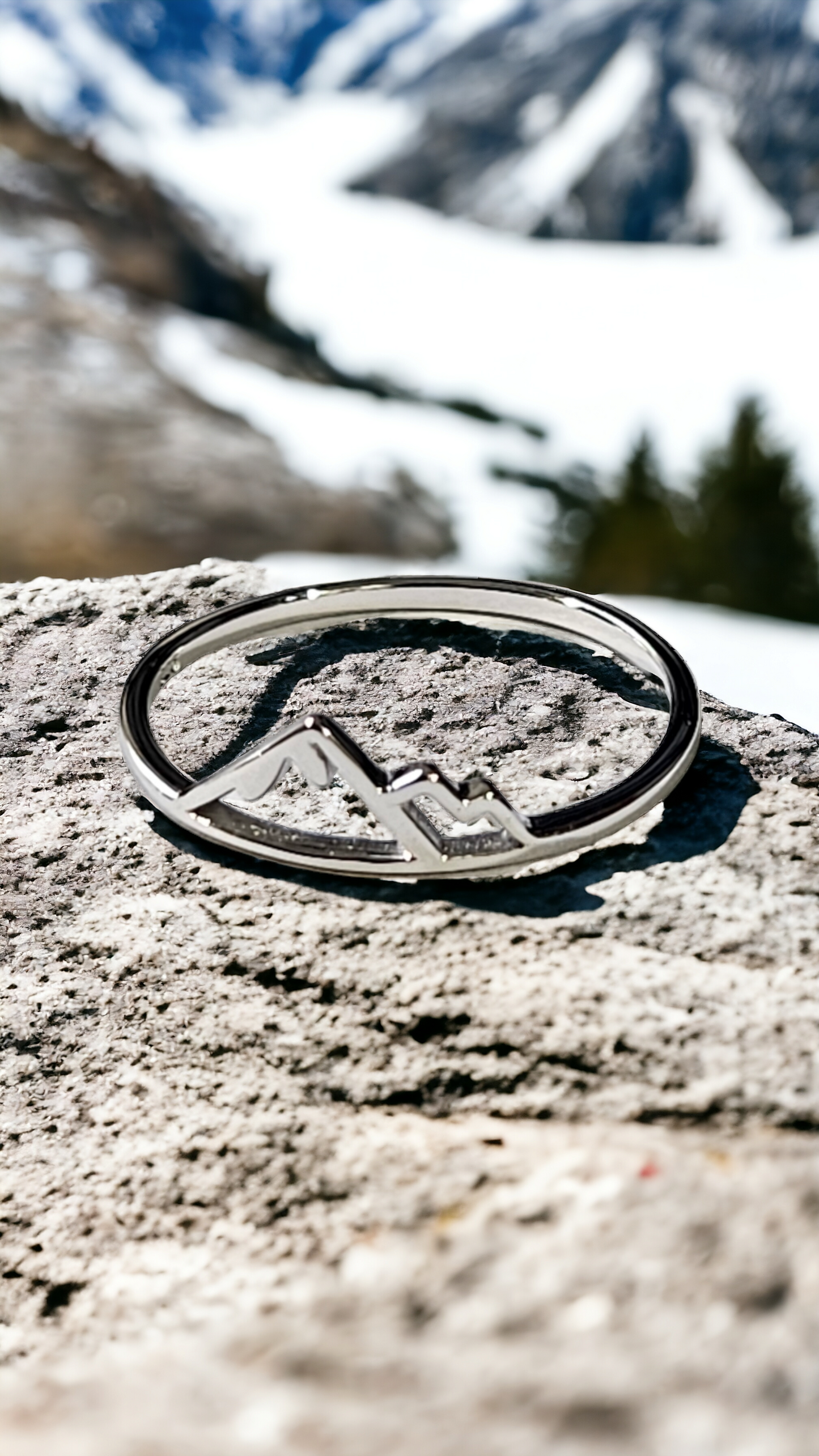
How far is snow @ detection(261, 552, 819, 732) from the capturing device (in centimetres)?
161

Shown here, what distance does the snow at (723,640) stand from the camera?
1605mm

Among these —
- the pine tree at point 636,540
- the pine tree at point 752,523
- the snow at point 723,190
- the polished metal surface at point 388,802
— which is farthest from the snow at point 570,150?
the polished metal surface at point 388,802

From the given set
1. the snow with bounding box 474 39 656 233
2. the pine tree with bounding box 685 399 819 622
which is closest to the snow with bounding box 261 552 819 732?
the pine tree with bounding box 685 399 819 622

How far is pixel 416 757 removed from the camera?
1.25m

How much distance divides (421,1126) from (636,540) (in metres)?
7.37

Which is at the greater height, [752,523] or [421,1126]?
[752,523]

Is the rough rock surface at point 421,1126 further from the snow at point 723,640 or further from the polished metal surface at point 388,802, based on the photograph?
the snow at point 723,640

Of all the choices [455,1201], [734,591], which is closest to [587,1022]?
[455,1201]

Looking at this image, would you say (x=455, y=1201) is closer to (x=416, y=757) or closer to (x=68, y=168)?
(x=416, y=757)

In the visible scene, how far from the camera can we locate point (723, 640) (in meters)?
2.00

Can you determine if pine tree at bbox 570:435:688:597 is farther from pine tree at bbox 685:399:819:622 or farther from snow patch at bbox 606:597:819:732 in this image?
snow patch at bbox 606:597:819:732

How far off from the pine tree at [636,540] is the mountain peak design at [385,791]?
626 cm

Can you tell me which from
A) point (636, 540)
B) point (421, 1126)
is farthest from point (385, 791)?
point (636, 540)

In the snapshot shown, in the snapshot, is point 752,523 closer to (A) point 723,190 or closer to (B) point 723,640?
(A) point 723,190
